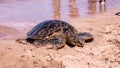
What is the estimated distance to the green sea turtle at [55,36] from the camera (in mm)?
5670

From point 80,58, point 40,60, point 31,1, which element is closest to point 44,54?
point 40,60

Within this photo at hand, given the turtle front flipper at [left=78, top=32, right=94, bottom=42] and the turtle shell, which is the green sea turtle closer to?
the turtle shell

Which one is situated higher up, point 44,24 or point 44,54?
point 44,24

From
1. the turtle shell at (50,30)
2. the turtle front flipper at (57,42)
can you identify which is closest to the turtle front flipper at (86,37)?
the turtle shell at (50,30)

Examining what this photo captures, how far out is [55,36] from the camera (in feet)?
19.2

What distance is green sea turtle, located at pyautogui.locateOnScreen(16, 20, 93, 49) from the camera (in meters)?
5.67

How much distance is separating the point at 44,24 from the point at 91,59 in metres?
1.38

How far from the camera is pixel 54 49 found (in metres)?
5.59

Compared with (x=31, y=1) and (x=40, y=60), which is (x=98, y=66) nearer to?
(x=40, y=60)

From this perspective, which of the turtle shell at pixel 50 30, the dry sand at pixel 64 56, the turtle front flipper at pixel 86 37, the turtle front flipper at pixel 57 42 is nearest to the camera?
the dry sand at pixel 64 56

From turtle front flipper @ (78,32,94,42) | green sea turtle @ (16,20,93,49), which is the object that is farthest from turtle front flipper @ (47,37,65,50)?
turtle front flipper @ (78,32,94,42)

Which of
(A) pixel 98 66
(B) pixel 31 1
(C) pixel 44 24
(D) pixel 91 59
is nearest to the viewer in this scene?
(A) pixel 98 66

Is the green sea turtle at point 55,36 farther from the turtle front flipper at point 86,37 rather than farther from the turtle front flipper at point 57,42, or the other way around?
the turtle front flipper at point 86,37

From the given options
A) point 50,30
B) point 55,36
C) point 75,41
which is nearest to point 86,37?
point 75,41
